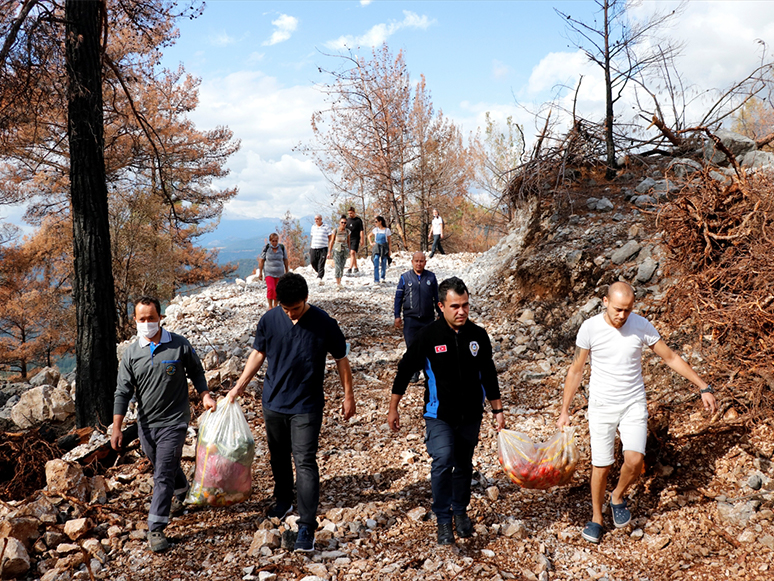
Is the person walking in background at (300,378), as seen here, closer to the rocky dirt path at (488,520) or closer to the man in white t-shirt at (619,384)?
the rocky dirt path at (488,520)

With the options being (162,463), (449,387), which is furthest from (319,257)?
(449,387)

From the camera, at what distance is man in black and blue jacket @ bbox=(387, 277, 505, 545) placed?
139 inches

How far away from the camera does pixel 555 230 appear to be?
10.5m

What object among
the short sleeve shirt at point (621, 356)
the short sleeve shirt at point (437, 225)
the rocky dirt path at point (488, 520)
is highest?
the short sleeve shirt at point (437, 225)

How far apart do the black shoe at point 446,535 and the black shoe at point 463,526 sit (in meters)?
0.12

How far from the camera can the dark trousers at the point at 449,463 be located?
3.52 metres

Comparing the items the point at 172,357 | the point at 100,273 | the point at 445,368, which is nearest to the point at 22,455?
the point at 100,273

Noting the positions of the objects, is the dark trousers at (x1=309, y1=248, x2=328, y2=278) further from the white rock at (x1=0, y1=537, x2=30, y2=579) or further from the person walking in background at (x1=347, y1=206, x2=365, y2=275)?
the white rock at (x1=0, y1=537, x2=30, y2=579)

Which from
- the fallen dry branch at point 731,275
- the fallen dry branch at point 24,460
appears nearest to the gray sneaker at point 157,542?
the fallen dry branch at point 24,460

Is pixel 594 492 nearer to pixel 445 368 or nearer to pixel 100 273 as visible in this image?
pixel 445 368

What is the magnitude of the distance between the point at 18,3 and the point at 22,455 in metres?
5.10

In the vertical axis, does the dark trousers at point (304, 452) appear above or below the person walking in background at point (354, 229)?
below

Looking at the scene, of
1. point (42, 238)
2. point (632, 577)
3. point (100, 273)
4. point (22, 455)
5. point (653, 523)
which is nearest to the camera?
point (632, 577)

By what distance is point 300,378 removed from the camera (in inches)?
143
